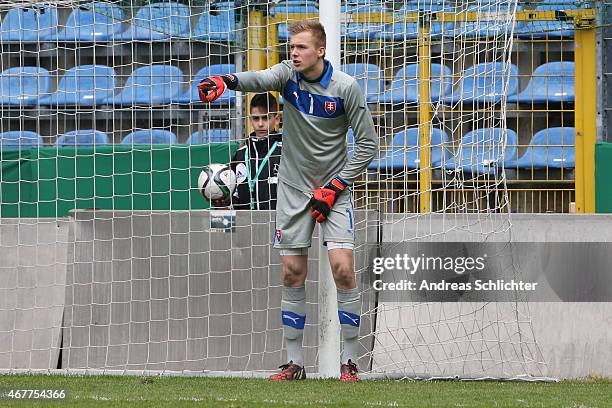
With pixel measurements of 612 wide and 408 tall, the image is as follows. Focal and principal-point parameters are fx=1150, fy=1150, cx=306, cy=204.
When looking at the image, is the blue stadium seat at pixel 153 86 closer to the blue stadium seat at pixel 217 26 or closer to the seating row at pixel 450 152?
the blue stadium seat at pixel 217 26

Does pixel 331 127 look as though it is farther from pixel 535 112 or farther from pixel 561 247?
pixel 535 112

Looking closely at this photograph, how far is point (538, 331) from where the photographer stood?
312 inches

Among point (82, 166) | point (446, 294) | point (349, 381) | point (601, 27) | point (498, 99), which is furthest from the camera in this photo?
point (601, 27)

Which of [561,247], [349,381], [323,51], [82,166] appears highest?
[323,51]

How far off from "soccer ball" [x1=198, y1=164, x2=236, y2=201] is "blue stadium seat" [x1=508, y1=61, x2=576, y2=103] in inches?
166

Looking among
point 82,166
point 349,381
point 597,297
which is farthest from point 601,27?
point 349,381

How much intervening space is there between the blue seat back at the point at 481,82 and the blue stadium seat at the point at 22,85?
3.35 metres

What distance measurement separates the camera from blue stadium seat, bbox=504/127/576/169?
11.5 metres

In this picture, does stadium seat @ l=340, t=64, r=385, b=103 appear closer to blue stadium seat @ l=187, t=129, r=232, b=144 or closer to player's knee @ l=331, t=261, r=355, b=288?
blue stadium seat @ l=187, t=129, r=232, b=144

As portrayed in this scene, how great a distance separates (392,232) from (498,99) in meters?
1.36

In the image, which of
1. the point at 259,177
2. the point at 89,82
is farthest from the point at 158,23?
the point at 259,177

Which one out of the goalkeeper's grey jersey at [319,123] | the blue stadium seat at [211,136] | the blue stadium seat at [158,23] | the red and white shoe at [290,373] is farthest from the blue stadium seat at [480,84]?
the red and white shoe at [290,373]

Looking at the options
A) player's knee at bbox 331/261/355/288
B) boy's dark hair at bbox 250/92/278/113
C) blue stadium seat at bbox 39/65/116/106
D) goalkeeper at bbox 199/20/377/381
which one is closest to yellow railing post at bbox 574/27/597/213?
boy's dark hair at bbox 250/92/278/113

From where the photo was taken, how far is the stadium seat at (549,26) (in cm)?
1172
